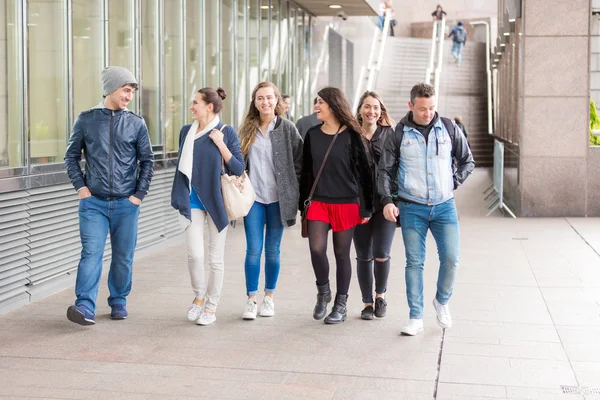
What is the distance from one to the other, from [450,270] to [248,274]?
4.98ft

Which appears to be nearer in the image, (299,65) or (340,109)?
(340,109)

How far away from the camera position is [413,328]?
6.79m

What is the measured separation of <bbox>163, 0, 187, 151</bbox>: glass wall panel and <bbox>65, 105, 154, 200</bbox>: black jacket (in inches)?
216

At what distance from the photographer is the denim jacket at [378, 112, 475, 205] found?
22.0 feet

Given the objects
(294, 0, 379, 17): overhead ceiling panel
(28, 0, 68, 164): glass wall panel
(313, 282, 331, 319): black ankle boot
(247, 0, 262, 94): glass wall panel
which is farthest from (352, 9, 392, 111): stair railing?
(313, 282, 331, 319): black ankle boot

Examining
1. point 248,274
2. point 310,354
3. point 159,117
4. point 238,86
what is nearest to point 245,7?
point 238,86

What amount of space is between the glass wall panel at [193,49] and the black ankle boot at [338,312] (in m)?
6.98

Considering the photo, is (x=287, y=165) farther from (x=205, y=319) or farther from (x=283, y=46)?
(x=283, y=46)

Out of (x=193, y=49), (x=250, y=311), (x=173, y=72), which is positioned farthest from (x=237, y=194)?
(x=193, y=49)

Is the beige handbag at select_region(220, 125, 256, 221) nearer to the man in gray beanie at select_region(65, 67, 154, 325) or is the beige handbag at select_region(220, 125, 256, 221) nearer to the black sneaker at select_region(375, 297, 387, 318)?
the man in gray beanie at select_region(65, 67, 154, 325)

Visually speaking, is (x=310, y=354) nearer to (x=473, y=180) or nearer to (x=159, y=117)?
(x=159, y=117)

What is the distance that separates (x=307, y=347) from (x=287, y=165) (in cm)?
144

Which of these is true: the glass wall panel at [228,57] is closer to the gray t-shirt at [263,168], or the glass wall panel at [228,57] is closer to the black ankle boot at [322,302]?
the gray t-shirt at [263,168]

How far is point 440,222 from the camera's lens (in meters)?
6.80
